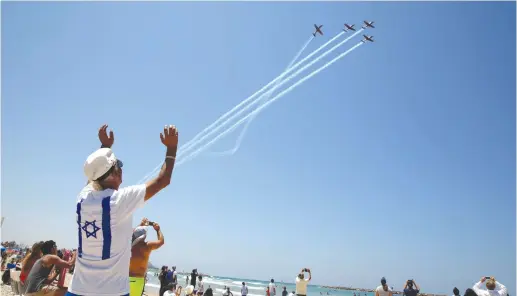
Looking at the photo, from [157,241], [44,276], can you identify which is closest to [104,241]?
[157,241]

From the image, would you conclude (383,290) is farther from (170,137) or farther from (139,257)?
(170,137)

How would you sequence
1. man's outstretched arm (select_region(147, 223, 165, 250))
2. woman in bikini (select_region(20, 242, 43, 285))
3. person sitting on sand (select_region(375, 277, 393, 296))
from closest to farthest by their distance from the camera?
man's outstretched arm (select_region(147, 223, 165, 250))
woman in bikini (select_region(20, 242, 43, 285))
person sitting on sand (select_region(375, 277, 393, 296))

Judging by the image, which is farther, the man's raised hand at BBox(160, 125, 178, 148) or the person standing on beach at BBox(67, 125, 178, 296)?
the man's raised hand at BBox(160, 125, 178, 148)

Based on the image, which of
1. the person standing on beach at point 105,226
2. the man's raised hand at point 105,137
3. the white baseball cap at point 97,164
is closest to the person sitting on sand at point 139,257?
the man's raised hand at point 105,137

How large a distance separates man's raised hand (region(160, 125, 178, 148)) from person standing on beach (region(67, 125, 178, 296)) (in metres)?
0.26

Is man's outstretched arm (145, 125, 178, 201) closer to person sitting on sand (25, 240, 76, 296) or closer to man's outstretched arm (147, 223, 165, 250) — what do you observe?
man's outstretched arm (147, 223, 165, 250)

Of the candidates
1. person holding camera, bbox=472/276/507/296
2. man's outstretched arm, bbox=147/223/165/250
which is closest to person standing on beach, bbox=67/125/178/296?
man's outstretched arm, bbox=147/223/165/250

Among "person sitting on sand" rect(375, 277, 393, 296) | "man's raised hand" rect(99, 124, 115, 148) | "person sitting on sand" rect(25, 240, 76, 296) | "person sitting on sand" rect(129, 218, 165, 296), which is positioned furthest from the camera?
"person sitting on sand" rect(375, 277, 393, 296)

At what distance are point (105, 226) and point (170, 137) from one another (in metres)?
0.81

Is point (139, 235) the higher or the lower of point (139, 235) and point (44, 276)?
the higher

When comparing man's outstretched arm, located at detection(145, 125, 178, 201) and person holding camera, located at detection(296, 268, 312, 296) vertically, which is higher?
man's outstretched arm, located at detection(145, 125, 178, 201)

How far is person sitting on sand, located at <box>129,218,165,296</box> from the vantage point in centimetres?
475

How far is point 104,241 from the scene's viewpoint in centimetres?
235

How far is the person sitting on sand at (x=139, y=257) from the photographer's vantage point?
4.75m
